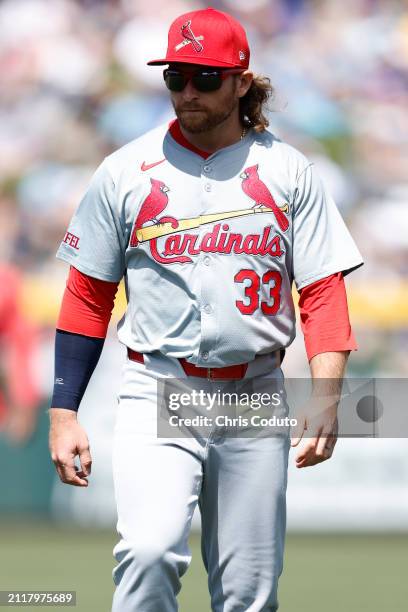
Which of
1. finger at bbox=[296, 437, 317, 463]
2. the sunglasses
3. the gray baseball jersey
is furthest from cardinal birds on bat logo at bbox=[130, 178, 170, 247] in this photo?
finger at bbox=[296, 437, 317, 463]

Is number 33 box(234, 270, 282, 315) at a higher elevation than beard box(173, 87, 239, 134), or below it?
below

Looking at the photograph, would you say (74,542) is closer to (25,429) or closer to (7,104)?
(25,429)

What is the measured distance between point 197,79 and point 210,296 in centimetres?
67

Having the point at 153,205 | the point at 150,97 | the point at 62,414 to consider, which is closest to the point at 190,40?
the point at 153,205

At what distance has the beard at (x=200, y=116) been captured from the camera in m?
3.79

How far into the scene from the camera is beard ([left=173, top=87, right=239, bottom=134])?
379cm

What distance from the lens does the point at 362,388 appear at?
13.4ft

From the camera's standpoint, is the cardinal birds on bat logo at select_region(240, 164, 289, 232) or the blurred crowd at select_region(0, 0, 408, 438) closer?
the cardinal birds on bat logo at select_region(240, 164, 289, 232)

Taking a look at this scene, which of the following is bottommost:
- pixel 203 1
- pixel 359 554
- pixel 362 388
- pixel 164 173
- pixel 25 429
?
pixel 359 554

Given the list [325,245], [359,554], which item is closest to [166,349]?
[325,245]

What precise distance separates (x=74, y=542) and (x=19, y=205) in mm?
3275

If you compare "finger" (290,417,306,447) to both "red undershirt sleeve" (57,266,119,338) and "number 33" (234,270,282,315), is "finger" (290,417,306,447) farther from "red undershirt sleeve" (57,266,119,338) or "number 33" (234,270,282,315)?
"red undershirt sleeve" (57,266,119,338)

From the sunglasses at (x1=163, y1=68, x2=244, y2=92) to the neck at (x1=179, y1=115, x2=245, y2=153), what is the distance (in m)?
0.16

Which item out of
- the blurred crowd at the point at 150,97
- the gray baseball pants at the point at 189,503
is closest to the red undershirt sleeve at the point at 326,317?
the gray baseball pants at the point at 189,503
